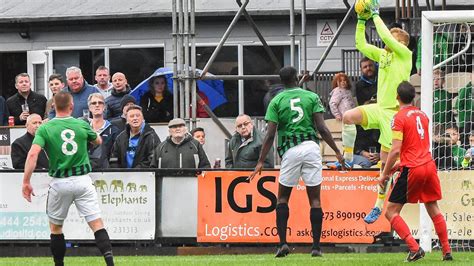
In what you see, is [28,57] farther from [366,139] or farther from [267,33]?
[366,139]

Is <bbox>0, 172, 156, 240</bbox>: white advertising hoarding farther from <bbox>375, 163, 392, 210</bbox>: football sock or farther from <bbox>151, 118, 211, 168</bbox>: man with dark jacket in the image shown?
<bbox>375, 163, 392, 210</bbox>: football sock

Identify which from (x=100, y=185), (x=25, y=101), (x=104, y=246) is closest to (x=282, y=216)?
(x=104, y=246)

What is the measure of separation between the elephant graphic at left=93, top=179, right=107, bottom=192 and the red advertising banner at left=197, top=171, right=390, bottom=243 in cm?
131

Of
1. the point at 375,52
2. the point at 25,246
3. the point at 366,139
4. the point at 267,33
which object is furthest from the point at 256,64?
the point at 375,52

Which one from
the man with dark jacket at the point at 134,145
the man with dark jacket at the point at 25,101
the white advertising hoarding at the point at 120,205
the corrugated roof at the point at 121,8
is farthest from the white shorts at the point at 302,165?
the corrugated roof at the point at 121,8

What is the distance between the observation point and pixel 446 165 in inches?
738

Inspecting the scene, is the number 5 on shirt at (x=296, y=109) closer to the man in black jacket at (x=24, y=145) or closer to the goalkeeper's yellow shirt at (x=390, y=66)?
the goalkeeper's yellow shirt at (x=390, y=66)

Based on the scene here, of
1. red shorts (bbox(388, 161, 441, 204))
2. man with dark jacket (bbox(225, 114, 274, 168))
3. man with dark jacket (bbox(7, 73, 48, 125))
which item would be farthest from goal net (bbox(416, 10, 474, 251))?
man with dark jacket (bbox(7, 73, 48, 125))

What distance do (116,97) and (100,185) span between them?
8.69 ft

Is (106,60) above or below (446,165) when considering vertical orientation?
above

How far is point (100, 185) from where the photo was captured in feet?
64.8

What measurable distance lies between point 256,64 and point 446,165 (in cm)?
826

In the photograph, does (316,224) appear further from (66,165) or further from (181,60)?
(181,60)

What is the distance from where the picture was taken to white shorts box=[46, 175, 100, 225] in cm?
1533
